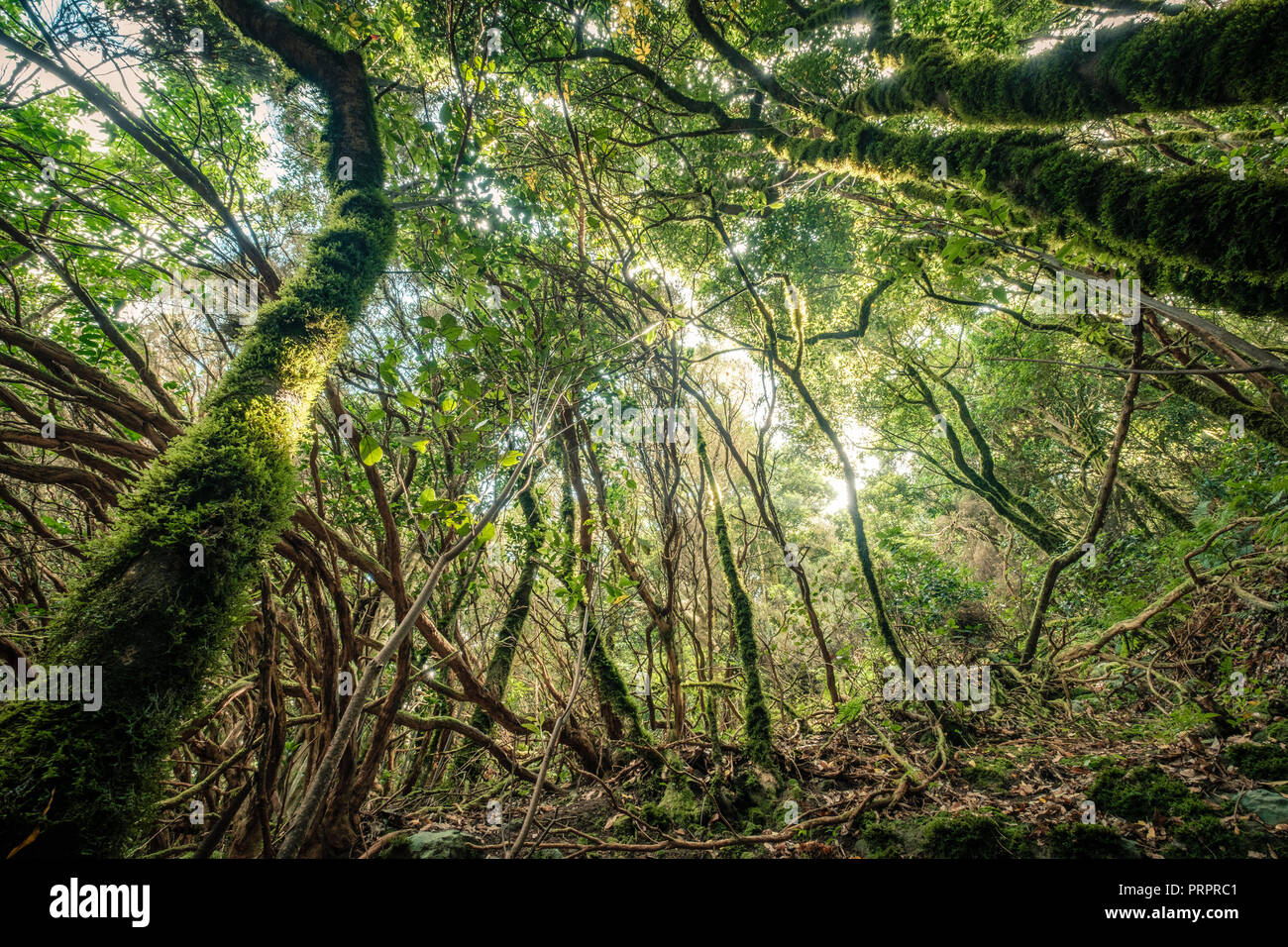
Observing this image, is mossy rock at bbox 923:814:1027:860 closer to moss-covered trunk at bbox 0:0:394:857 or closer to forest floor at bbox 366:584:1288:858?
forest floor at bbox 366:584:1288:858

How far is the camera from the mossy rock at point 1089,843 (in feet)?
7.57

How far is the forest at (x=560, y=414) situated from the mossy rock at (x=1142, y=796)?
0.03m

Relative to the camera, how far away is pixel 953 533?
1373cm

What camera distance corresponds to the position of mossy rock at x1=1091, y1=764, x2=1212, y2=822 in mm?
2521

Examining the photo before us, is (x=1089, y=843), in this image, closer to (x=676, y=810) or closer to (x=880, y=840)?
(x=880, y=840)

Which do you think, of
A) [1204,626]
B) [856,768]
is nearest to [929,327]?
[1204,626]

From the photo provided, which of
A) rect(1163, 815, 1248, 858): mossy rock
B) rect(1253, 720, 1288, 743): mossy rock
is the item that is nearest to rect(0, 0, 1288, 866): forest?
rect(1163, 815, 1248, 858): mossy rock

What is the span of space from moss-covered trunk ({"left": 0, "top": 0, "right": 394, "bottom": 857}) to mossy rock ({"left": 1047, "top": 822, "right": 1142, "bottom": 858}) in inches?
181

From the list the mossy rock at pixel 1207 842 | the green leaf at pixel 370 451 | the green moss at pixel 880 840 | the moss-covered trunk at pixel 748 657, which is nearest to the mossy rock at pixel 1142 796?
the mossy rock at pixel 1207 842

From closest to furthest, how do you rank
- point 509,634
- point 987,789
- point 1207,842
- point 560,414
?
point 1207,842 → point 987,789 → point 560,414 → point 509,634

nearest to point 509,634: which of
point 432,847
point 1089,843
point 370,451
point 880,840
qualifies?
point 432,847

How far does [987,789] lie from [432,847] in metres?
4.21

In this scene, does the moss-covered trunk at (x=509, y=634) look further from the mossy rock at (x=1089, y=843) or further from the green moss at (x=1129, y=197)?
the green moss at (x=1129, y=197)

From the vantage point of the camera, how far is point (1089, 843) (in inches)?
93.2
